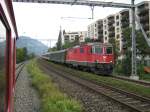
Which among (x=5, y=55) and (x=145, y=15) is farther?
(x=145, y=15)

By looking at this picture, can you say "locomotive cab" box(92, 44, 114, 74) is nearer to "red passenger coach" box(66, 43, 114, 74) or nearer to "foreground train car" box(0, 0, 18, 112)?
"red passenger coach" box(66, 43, 114, 74)

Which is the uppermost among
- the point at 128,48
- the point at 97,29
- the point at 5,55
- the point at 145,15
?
the point at 97,29

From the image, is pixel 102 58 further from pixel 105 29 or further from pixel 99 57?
pixel 105 29

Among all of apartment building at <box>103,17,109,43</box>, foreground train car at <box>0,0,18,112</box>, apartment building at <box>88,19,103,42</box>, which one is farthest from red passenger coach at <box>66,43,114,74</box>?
apartment building at <box>88,19,103,42</box>

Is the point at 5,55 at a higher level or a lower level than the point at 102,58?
lower

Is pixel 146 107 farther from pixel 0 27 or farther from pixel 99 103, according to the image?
pixel 0 27

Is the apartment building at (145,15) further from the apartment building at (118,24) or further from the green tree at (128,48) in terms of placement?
the green tree at (128,48)

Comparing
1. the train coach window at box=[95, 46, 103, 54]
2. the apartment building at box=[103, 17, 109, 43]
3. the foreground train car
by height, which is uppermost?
the apartment building at box=[103, 17, 109, 43]

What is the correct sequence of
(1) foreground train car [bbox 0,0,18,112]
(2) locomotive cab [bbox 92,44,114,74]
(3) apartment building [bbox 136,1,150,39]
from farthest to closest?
(3) apartment building [bbox 136,1,150,39]
(2) locomotive cab [bbox 92,44,114,74]
(1) foreground train car [bbox 0,0,18,112]

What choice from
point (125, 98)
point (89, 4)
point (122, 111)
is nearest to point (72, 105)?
point (122, 111)

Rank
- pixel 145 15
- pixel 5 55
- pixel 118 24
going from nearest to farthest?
pixel 5 55, pixel 145 15, pixel 118 24

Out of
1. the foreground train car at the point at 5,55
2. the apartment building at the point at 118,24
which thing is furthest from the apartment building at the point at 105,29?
the foreground train car at the point at 5,55

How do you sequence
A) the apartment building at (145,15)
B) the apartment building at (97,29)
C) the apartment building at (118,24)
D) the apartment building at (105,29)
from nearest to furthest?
the apartment building at (145,15) → the apartment building at (118,24) → the apartment building at (105,29) → the apartment building at (97,29)

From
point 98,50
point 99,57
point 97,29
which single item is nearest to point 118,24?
point 97,29
